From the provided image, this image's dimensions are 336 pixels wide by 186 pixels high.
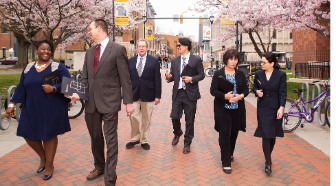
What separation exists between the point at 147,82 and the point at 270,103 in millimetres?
2202

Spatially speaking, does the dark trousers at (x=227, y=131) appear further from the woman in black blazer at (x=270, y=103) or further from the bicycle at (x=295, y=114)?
the bicycle at (x=295, y=114)

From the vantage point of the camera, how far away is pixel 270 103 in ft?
15.0

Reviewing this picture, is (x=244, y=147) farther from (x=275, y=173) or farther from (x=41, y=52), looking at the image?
(x=41, y=52)

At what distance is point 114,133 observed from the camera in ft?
13.1

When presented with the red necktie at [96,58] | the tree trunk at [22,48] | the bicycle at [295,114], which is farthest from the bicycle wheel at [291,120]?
the tree trunk at [22,48]

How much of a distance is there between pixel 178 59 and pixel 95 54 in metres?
2.08

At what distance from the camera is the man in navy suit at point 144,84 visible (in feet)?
18.9

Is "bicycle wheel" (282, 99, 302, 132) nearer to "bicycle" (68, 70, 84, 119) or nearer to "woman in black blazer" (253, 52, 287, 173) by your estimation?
"woman in black blazer" (253, 52, 287, 173)

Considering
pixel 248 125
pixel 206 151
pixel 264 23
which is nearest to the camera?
pixel 206 151

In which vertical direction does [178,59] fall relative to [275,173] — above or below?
above

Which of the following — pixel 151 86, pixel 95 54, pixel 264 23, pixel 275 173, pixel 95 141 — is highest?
pixel 264 23

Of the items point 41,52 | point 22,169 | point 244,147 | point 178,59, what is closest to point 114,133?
point 41,52

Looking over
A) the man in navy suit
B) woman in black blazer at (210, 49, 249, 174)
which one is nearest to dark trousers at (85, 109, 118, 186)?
woman in black blazer at (210, 49, 249, 174)

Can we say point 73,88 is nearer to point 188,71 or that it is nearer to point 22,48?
point 188,71
